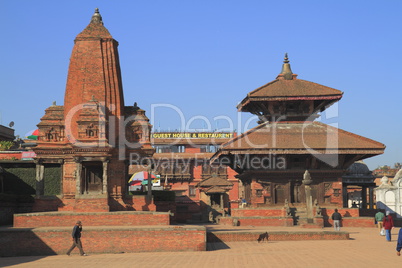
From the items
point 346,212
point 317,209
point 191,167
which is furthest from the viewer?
point 191,167

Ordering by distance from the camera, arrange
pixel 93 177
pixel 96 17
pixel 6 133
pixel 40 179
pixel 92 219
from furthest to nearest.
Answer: pixel 6 133, pixel 96 17, pixel 40 179, pixel 93 177, pixel 92 219

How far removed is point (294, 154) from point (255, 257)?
19.3 m

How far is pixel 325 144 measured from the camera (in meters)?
40.3

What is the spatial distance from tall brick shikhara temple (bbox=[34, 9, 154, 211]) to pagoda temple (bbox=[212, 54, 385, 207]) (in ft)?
26.3

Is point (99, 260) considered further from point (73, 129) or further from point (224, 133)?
point (224, 133)

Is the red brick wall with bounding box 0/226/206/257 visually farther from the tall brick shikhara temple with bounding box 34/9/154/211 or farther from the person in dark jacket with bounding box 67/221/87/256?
the tall brick shikhara temple with bounding box 34/9/154/211

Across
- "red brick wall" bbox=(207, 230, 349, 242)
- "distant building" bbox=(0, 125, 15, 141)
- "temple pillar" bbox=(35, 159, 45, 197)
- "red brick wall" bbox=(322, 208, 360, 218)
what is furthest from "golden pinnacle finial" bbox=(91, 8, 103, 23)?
"distant building" bbox=(0, 125, 15, 141)

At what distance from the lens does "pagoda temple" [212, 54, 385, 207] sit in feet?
131

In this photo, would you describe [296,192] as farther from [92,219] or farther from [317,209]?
[92,219]

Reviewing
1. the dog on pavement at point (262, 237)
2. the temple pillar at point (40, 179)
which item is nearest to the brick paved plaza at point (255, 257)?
the dog on pavement at point (262, 237)

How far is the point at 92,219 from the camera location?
2848cm

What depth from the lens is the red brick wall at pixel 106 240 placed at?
24359 millimetres

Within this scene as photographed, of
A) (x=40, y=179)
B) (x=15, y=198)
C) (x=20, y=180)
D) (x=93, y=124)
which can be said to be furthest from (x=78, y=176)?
(x=20, y=180)

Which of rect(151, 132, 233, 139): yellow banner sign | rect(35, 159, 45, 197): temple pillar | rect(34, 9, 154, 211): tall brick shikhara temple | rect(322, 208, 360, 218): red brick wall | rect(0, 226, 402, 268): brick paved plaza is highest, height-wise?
rect(151, 132, 233, 139): yellow banner sign
